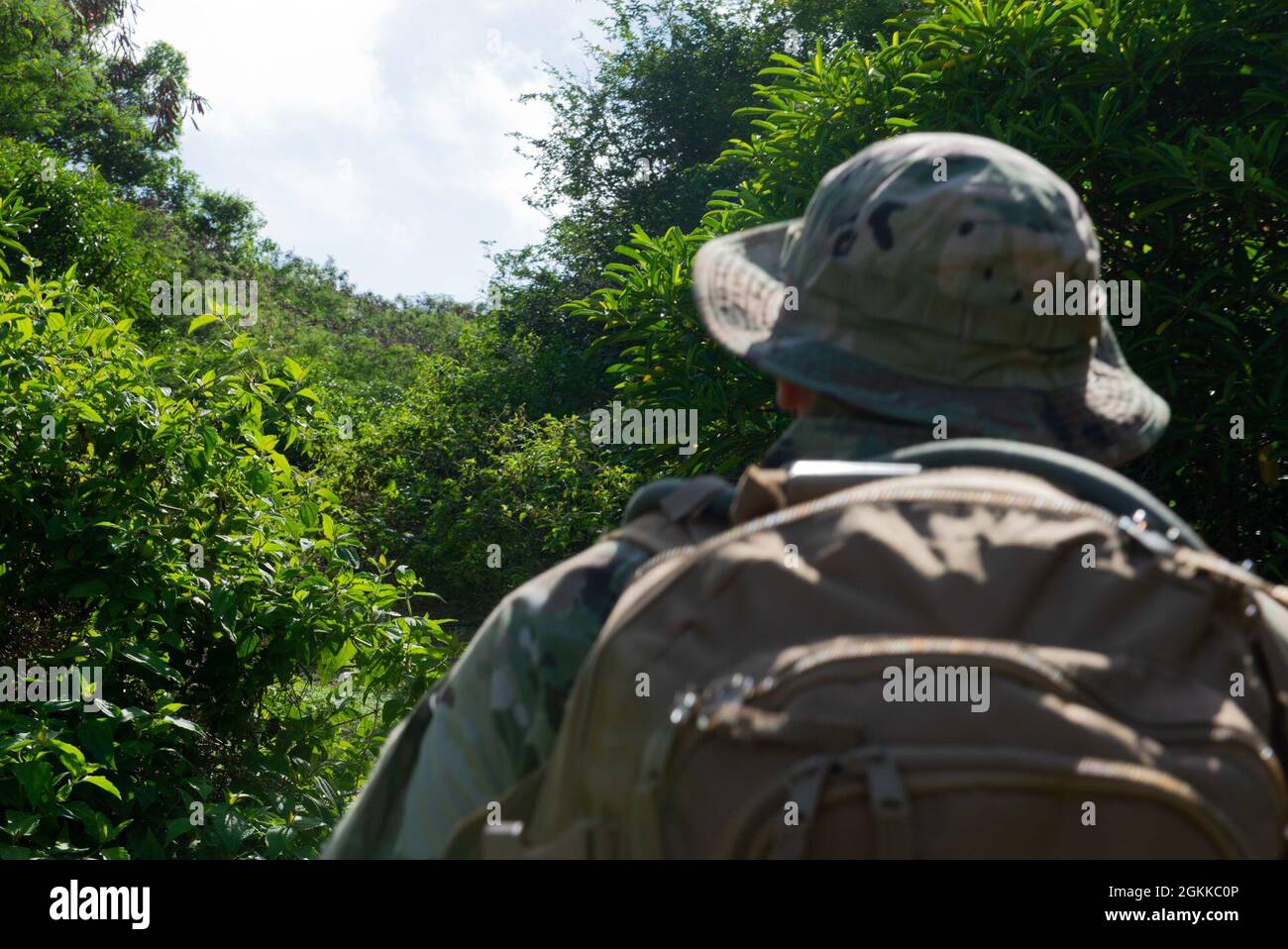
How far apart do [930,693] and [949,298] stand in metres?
0.52

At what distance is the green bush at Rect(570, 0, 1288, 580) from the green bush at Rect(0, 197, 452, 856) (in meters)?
1.78

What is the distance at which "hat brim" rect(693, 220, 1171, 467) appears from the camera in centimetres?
139

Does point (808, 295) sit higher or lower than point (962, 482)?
higher

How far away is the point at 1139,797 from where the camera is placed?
1010mm

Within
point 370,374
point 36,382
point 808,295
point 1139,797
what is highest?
point 370,374

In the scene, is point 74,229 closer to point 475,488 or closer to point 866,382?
point 475,488

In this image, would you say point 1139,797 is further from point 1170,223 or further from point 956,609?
point 1170,223

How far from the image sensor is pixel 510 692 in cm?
127

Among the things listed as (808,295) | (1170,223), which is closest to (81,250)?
(1170,223)

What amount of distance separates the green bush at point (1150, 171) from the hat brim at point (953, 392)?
3.05 meters

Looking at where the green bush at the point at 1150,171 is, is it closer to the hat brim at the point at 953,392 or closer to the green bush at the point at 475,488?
the hat brim at the point at 953,392

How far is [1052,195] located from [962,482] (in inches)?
18.7

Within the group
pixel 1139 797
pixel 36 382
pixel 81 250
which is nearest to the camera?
pixel 1139 797

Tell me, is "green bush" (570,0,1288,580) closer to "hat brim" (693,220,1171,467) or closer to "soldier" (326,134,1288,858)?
"hat brim" (693,220,1171,467)
